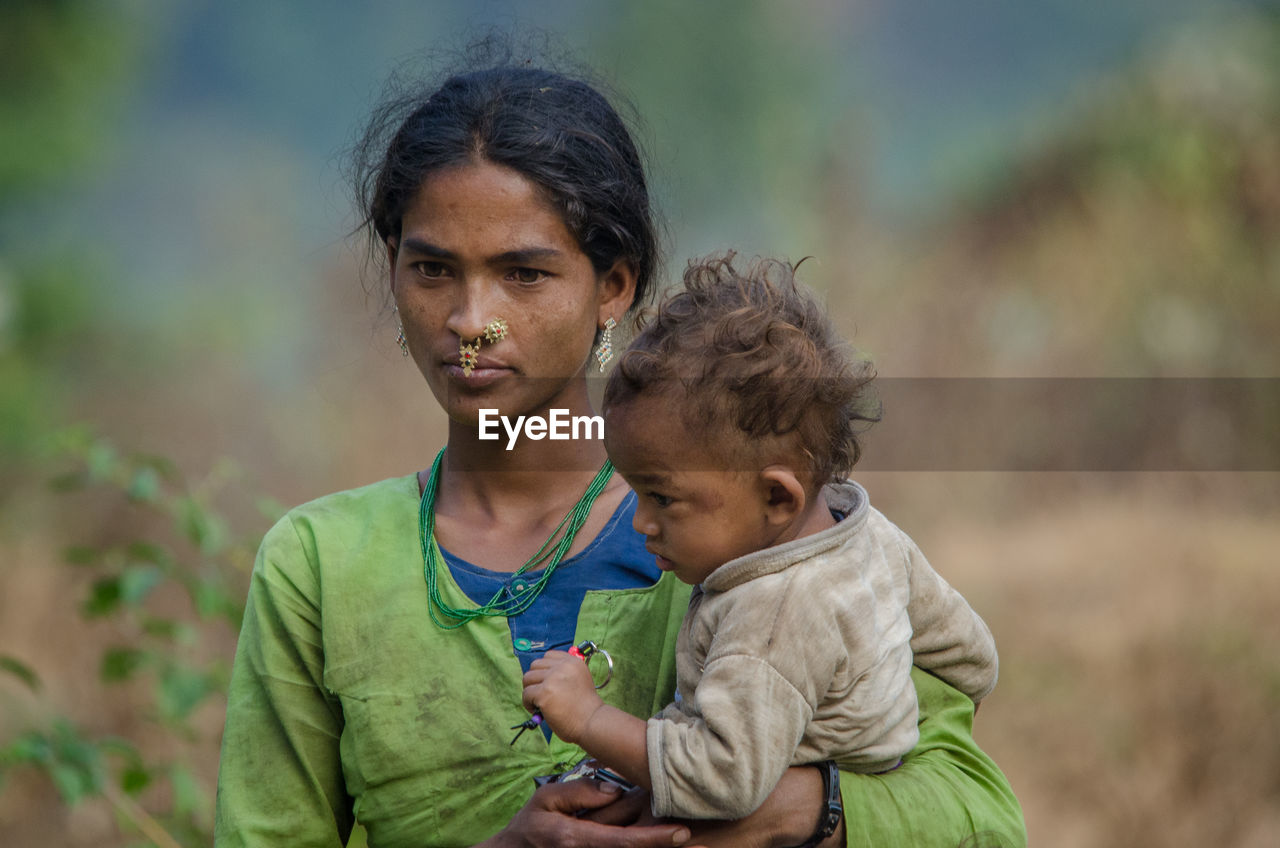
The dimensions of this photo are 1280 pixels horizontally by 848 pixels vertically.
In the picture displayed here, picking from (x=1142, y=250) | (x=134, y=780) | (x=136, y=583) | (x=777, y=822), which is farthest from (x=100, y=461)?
(x=1142, y=250)

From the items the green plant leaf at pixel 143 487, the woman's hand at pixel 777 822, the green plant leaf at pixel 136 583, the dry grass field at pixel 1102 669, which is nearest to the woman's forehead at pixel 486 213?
the woman's hand at pixel 777 822

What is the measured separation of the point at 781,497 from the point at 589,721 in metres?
0.37

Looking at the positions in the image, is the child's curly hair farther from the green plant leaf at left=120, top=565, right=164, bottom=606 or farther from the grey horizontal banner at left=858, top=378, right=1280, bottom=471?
the grey horizontal banner at left=858, top=378, right=1280, bottom=471

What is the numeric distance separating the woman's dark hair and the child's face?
444mm

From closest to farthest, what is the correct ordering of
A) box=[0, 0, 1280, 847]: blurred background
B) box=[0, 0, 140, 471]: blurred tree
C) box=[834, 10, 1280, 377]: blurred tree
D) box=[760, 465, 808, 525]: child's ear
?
box=[760, 465, 808, 525]: child's ear → box=[0, 0, 1280, 847]: blurred background → box=[0, 0, 140, 471]: blurred tree → box=[834, 10, 1280, 377]: blurred tree

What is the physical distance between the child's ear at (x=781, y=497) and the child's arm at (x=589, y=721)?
1.01ft

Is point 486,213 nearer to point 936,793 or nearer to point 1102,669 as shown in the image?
point 936,793

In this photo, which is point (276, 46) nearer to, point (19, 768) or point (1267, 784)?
point (19, 768)

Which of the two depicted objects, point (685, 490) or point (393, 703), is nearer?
point (685, 490)

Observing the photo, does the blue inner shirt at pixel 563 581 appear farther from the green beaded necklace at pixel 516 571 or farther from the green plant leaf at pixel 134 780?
the green plant leaf at pixel 134 780

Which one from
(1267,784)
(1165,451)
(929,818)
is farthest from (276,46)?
(929,818)

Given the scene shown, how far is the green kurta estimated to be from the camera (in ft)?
6.54

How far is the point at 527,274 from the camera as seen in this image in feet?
6.74

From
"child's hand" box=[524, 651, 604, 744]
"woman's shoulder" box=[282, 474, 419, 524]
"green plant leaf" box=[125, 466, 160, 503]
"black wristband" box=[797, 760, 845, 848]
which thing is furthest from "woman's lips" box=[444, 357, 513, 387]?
"green plant leaf" box=[125, 466, 160, 503]
